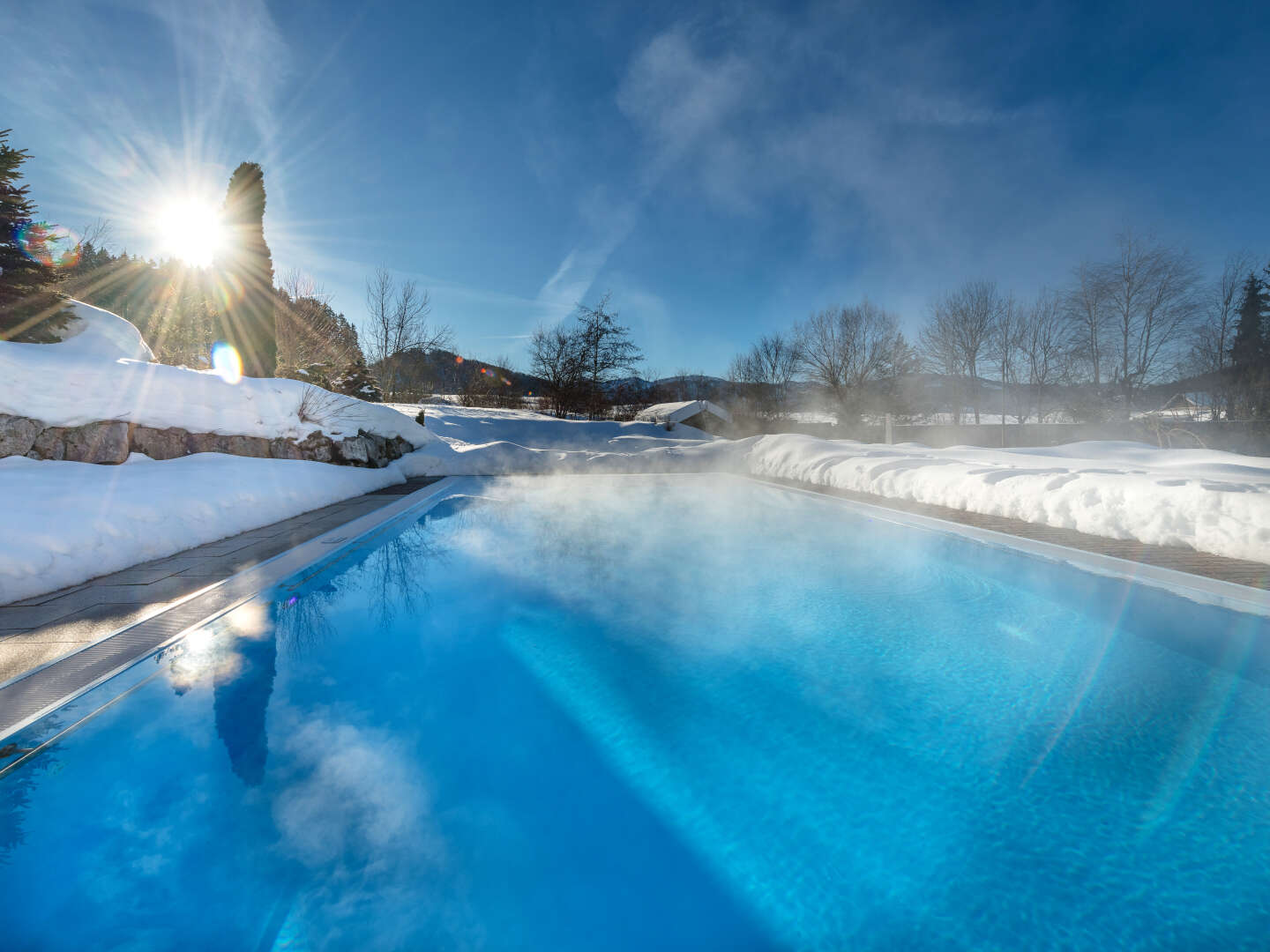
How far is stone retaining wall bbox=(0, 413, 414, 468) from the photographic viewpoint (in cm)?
438

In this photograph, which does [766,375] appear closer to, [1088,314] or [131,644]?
[1088,314]

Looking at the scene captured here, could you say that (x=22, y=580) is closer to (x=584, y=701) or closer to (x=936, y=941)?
(x=584, y=701)

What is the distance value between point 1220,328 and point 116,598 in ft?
116

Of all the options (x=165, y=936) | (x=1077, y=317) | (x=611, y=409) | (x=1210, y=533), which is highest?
(x=1077, y=317)

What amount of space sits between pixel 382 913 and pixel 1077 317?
27.9m

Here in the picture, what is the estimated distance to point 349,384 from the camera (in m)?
13.5

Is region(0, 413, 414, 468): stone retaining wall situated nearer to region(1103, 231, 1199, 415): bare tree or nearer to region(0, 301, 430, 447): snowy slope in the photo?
region(0, 301, 430, 447): snowy slope

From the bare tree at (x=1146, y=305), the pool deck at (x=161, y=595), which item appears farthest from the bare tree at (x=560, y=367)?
the bare tree at (x=1146, y=305)

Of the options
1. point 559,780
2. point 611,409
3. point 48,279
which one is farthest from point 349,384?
point 559,780

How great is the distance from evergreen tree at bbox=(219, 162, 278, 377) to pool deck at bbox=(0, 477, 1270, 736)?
279 inches

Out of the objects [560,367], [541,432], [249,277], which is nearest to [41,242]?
[249,277]

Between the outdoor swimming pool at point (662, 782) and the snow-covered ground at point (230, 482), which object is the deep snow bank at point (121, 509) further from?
the outdoor swimming pool at point (662, 782)

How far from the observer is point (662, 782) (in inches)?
79.6

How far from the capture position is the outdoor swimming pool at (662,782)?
4.66 feet
